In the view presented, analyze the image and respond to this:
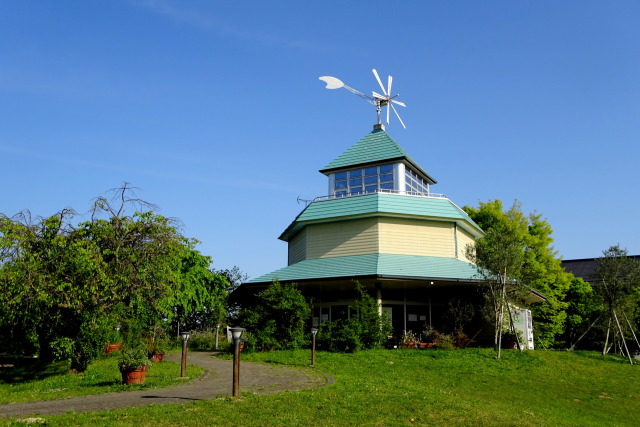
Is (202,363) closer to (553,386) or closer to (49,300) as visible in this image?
(49,300)

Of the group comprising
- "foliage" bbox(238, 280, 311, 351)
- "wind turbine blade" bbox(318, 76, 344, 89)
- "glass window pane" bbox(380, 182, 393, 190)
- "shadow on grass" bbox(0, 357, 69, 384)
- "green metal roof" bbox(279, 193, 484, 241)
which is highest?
"wind turbine blade" bbox(318, 76, 344, 89)

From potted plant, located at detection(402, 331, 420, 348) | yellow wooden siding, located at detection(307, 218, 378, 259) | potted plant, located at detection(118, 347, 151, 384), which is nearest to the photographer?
potted plant, located at detection(118, 347, 151, 384)

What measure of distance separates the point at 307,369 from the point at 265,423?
9581 millimetres

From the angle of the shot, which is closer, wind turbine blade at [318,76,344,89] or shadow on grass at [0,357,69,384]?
shadow on grass at [0,357,69,384]

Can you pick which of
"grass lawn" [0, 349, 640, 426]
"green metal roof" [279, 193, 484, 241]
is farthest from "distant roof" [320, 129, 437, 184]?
"grass lawn" [0, 349, 640, 426]

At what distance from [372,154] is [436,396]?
22.6 m

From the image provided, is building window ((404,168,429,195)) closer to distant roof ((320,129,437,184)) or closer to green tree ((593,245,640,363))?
distant roof ((320,129,437,184))

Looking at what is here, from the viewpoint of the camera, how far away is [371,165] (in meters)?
35.4

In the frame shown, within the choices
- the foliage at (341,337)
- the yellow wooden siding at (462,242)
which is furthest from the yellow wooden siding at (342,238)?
the foliage at (341,337)

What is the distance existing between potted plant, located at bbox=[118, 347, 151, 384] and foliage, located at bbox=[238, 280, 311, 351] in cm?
1036

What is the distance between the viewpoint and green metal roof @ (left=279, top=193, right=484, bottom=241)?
31.3 m

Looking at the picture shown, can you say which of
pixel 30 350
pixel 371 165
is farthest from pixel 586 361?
pixel 30 350

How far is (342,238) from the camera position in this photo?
32219 mm

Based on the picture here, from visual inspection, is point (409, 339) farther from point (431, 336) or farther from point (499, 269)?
point (499, 269)
